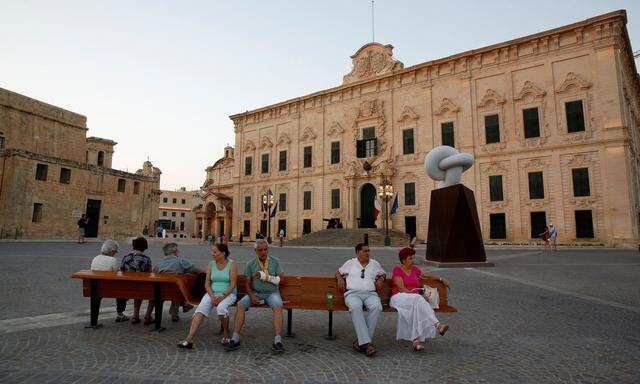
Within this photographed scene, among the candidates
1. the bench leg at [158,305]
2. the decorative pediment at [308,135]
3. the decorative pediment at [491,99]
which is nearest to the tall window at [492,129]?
the decorative pediment at [491,99]

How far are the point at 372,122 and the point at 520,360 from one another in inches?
1143

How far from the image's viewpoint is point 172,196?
7850 centimetres

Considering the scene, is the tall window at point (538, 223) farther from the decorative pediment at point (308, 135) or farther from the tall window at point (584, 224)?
the decorative pediment at point (308, 135)

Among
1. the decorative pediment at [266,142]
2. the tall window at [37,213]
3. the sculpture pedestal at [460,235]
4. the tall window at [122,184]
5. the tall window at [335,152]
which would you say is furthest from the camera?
the decorative pediment at [266,142]

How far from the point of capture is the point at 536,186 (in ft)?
78.7

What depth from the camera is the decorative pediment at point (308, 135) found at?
114ft

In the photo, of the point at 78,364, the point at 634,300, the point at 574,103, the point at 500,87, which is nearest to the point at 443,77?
the point at 500,87

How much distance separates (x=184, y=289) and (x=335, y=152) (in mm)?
29371

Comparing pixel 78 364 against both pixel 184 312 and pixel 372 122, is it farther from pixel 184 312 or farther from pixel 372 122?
pixel 372 122

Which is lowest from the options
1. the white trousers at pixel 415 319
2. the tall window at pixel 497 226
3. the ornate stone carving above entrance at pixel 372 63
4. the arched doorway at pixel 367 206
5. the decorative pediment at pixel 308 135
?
the white trousers at pixel 415 319

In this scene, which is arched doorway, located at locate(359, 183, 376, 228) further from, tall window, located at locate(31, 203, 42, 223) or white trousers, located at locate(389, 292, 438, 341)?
white trousers, located at locate(389, 292, 438, 341)

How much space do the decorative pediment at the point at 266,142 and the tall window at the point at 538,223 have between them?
24.6 metres

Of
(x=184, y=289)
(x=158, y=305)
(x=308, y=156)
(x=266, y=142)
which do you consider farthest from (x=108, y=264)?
(x=266, y=142)

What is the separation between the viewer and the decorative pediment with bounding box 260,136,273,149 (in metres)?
37.8
